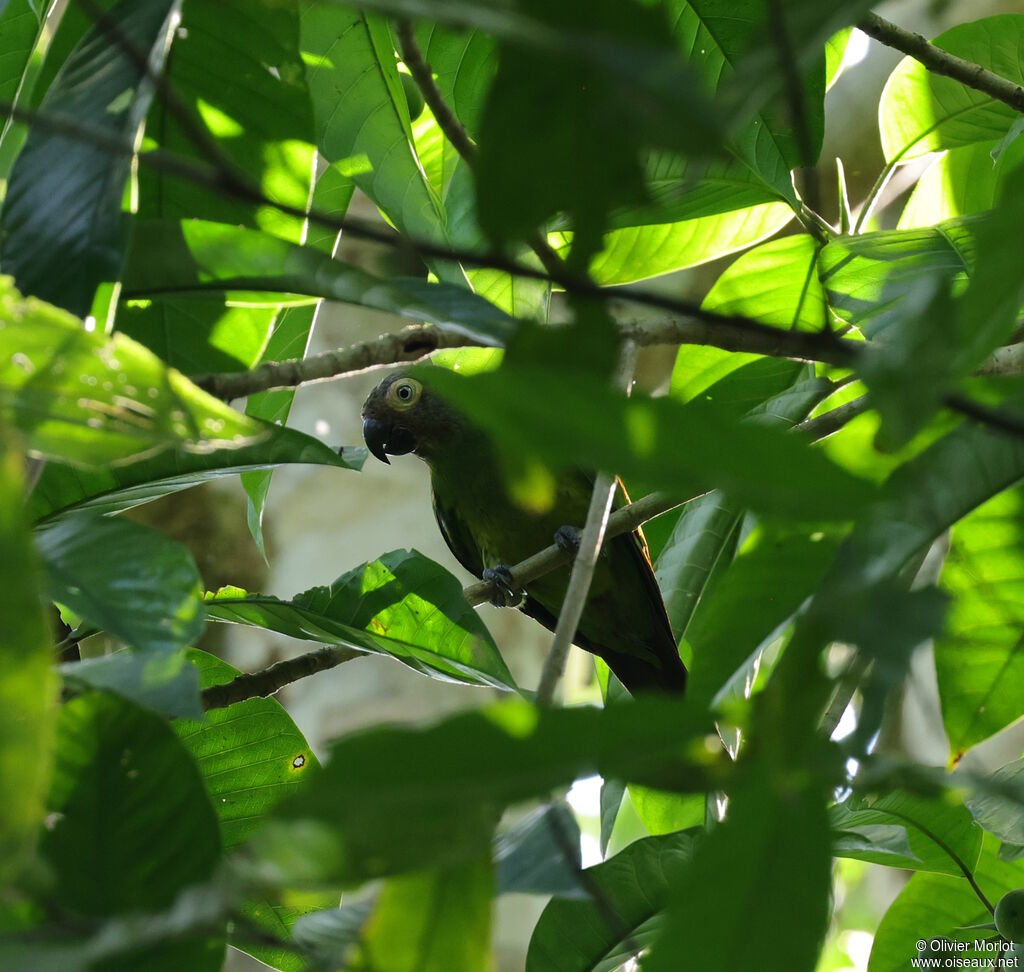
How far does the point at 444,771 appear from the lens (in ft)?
1.80

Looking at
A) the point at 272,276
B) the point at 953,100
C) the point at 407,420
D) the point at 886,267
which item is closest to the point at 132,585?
the point at 272,276

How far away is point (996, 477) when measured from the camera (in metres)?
0.88

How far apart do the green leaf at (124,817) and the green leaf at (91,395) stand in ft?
0.72

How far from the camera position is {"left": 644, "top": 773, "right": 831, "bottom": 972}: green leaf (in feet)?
1.97

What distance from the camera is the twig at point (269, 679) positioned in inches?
61.4

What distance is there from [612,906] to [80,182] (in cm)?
112

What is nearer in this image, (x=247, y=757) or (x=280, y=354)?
(x=247, y=757)

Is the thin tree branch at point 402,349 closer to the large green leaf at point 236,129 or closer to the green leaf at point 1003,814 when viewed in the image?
the large green leaf at point 236,129

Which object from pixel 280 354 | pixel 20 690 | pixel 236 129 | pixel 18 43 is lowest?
pixel 20 690

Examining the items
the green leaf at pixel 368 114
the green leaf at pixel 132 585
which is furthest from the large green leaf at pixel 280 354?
the green leaf at pixel 132 585

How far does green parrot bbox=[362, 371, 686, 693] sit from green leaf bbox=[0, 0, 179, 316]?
2.07 meters

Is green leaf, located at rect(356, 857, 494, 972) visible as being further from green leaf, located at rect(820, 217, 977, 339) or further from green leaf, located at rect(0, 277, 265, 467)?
green leaf, located at rect(820, 217, 977, 339)

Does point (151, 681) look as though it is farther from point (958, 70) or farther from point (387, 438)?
point (387, 438)

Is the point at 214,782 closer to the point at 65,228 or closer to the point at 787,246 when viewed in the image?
the point at 65,228
